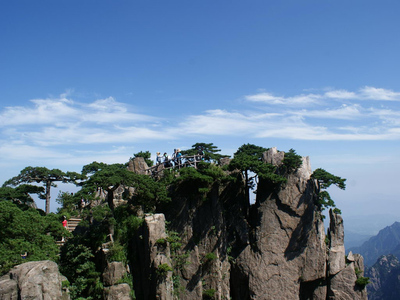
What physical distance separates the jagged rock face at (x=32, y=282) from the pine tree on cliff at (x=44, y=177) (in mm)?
12984

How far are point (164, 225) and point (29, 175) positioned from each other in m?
14.0

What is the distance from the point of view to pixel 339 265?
3209 cm

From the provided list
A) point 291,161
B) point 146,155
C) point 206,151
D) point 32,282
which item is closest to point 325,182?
point 291,161

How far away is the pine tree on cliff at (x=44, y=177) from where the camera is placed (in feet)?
102

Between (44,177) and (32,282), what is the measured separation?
1580 cm

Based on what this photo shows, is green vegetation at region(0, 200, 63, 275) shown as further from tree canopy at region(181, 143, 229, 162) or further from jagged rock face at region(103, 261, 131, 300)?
tree canopy at region(181, 143, 229, 162)

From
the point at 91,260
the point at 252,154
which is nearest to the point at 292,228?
the point at 252,154

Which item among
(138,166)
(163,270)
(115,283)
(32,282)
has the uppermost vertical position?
(138,166)

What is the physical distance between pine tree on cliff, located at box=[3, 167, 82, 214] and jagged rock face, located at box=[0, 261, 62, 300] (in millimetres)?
12984

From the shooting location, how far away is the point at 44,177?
32.2 metres

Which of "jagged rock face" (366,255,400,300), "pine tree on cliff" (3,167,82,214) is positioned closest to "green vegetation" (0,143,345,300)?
"pine tree on cliff" (3,167,82,214)

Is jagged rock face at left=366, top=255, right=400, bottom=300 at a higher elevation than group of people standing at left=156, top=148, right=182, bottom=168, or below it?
below

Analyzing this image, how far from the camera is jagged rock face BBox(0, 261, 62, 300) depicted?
17.9 metres

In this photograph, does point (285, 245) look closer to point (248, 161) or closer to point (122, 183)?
point (248, 161)
